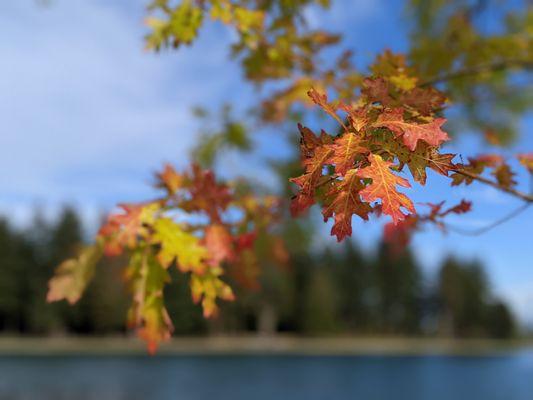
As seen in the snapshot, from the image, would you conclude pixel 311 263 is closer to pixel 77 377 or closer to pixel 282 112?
pixel 77 377

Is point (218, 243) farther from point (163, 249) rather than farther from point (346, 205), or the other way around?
point (346, 205)

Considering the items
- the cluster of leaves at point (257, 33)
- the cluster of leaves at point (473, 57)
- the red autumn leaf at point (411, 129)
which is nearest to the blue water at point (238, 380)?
the cluster of leaves at point (473, 57)

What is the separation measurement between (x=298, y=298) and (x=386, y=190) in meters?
61.7

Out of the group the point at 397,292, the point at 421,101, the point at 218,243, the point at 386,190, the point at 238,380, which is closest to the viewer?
the point at 386,190

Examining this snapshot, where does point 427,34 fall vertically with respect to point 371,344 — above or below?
above

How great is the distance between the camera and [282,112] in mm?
3990

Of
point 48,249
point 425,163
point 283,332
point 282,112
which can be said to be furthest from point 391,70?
point 283,332

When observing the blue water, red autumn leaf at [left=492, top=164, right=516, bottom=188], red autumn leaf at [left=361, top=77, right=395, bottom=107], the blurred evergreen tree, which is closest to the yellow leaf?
red autumn leaf at [left=361, top=77, right=395, bottom=107]

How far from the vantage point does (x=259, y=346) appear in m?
61.7

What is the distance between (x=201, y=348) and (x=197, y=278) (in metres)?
57.4

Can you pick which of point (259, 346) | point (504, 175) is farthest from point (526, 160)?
point (259, 346)

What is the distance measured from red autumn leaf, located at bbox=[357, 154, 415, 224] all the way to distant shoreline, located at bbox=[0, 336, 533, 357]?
50.5 meters

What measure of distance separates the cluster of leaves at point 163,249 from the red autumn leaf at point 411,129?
3.33 ft

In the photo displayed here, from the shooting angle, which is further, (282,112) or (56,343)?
(56,343)
